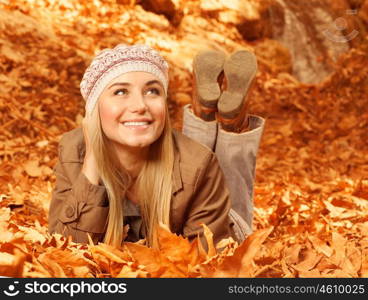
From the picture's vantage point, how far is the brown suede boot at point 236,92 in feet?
7.39

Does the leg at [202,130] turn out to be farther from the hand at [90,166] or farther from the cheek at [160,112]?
the hand at [90,166]

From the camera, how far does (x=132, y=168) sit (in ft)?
6.61

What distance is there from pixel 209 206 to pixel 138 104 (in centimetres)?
50

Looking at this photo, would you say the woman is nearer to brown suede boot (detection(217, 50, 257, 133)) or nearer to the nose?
the nose

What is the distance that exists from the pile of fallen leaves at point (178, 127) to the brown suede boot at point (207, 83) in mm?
617

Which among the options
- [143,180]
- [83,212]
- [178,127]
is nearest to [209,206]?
[143,180]

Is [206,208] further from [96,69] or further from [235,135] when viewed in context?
[96,69]

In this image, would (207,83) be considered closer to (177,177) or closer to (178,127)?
(177,177)

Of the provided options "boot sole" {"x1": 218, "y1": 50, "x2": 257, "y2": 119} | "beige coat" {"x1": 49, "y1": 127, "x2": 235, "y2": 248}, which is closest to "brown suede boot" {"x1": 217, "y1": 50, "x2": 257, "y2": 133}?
"boot sole" {"x1": 218, "y1": 50, "x2": 257, "y2": 119}

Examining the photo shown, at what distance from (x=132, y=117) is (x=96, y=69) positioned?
25 centimetres

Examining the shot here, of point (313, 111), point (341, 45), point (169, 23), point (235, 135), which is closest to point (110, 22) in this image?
point (169, 23)

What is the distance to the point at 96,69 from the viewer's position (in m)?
1.93

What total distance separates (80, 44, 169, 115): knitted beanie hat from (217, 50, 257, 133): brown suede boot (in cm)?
41

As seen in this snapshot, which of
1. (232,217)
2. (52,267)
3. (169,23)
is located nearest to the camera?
(52,267)
